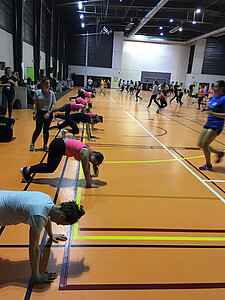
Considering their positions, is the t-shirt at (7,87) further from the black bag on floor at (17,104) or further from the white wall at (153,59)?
the white wall at (153,59)

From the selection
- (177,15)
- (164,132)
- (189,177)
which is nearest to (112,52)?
(177,15)

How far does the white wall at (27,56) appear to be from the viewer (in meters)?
17.1

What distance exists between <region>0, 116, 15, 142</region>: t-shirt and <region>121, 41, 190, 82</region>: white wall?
37992 mm

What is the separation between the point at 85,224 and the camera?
3195 mm

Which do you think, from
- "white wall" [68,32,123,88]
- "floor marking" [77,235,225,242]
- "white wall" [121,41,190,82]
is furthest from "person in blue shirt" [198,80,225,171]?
"white wall" [121,41,190,82]

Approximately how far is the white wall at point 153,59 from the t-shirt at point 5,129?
37992 mm

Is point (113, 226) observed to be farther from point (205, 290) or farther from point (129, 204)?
point (205, 290)

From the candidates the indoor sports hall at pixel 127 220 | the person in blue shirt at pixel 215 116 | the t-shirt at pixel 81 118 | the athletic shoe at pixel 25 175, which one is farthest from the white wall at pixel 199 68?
the athletic shoe at pixel 25 175

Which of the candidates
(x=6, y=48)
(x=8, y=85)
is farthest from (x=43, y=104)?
(x=6, y=48)

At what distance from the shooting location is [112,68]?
130ft

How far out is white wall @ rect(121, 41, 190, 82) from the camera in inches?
1635

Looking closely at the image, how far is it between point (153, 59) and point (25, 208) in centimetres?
4407

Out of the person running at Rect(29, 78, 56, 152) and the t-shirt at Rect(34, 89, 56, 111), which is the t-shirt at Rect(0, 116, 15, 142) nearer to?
the person running at Rect(29, 78, 56, 152)

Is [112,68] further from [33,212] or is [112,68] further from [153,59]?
[33,212]
